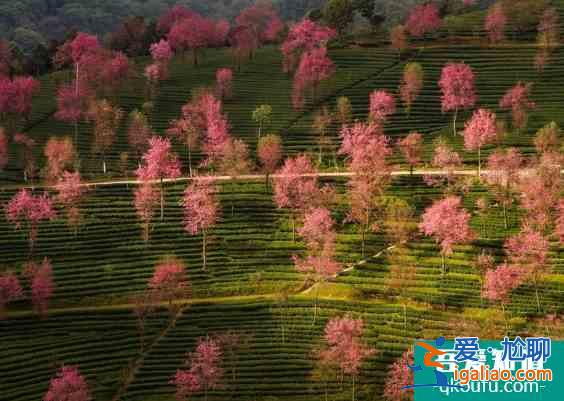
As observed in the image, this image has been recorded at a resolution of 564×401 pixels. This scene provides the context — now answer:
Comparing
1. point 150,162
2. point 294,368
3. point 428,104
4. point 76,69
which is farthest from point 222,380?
point 76,69

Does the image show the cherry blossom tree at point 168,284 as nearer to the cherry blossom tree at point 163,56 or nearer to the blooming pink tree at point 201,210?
the blooming pink tree at point 201,210

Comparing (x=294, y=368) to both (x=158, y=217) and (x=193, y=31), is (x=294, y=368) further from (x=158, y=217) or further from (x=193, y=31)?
(x=193, y=31)

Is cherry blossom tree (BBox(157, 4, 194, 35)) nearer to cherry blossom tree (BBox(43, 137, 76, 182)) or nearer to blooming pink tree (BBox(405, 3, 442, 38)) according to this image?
blooming pink tree (BBox(405, 3, 442, 38))

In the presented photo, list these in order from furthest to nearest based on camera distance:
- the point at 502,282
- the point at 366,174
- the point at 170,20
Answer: the point at 170,20 < the point at 366,174 < the point at 502,282

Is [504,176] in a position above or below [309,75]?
below

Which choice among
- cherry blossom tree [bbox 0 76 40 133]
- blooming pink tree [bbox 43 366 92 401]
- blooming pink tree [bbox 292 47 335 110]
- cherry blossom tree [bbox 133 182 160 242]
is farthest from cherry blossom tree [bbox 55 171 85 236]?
blooming pink tree [bbox 292 47 335 110]

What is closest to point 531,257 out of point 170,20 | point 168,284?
point 168,284

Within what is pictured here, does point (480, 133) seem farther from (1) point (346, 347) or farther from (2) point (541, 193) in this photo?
(1) point (346, 347)
